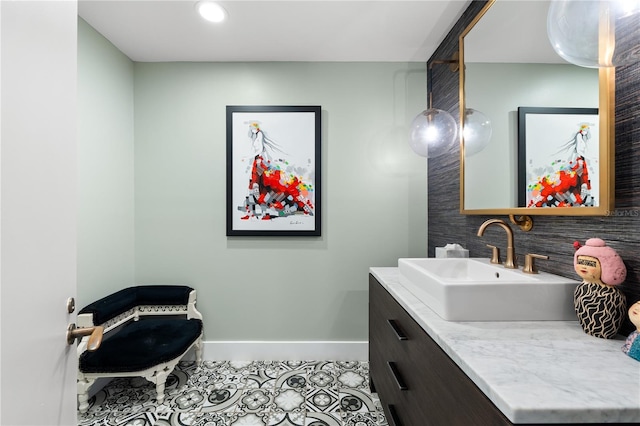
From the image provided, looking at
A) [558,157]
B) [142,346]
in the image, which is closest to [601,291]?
[558,157]

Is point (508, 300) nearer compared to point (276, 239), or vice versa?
point (508, 300)

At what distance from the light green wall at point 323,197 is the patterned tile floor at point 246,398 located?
0.83 ft

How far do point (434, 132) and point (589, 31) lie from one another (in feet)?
3.06

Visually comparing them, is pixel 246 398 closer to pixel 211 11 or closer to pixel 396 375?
pixel 396 375

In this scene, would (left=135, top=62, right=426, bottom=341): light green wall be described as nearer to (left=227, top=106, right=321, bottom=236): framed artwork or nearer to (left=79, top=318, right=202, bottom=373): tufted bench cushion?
(left=227, top=106, right=321, bottom=236): framed artwork

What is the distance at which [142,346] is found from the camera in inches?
68.6

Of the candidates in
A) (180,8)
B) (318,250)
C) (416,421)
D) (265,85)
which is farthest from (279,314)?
(180,8)

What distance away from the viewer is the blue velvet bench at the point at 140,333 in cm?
162

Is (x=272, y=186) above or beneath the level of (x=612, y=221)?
above

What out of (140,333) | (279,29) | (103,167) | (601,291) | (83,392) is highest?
(279,29)

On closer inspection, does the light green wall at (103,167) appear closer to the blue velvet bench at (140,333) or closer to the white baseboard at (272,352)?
the blue velvet bench at (140,333)

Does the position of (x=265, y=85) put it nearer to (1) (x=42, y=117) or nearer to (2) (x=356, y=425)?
(1) (x=42, y=117)

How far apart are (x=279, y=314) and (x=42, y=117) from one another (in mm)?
1966

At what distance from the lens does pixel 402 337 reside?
116 centimetres
